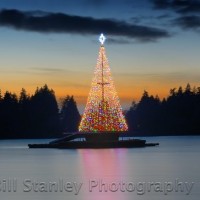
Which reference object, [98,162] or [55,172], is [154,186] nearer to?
[55,172]

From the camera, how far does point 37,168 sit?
106 meters

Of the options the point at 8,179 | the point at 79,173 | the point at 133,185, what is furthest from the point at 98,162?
the point at 133,185

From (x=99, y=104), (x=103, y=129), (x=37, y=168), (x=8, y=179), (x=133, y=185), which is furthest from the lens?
(x=103, y=129)

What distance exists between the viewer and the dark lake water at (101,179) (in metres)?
68.0

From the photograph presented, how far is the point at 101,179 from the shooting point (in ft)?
275

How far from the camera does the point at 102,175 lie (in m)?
89.1

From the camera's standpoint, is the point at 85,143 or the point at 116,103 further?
the point at 85,143

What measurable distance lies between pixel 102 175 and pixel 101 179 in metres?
5.38

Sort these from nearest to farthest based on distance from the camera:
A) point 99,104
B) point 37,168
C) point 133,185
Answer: point 133,185 < point 37,168 < point 99,104

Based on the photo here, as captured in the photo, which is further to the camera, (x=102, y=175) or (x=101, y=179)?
(x=102, y=175)

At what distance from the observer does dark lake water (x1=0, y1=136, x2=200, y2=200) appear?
2677 inches

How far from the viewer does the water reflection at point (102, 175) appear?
68062 mm

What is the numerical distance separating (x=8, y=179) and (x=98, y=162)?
25.5 metres

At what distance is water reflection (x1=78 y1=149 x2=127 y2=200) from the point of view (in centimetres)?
6806
